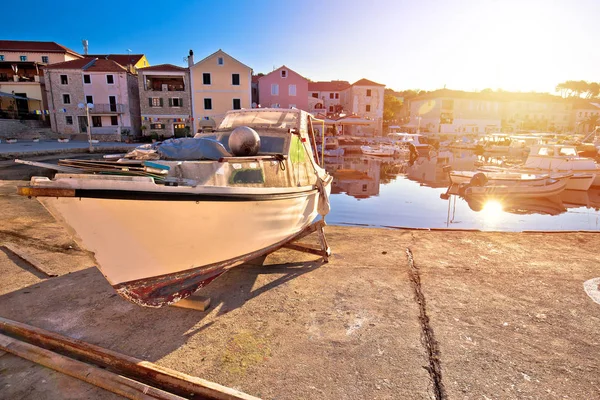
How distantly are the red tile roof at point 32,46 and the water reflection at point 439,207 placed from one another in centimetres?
4899

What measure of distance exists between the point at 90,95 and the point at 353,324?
156ft

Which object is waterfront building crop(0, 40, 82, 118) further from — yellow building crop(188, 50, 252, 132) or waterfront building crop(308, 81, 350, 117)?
waterfront building crop(308, 81, 350, 117)

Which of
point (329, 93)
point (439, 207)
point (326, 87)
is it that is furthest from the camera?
point (326, 87)

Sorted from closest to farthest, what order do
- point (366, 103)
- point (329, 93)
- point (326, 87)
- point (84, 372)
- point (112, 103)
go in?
point (84, 372), point (112, 103), point (366, 103), point (329, 93), point (326, 87)

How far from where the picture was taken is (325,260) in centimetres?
598

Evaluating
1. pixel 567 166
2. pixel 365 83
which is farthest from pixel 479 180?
pixel 365 83

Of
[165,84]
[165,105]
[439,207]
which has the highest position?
[165,84]

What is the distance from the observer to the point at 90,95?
4056 cm

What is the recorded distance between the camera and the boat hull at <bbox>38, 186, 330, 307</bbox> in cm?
330

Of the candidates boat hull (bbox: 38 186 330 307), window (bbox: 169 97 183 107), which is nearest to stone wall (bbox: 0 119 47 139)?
window (bbox: 169 97 183 107)

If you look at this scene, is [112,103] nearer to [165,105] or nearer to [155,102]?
[155,102]

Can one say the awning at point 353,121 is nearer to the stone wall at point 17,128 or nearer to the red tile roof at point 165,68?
the red tile roof at point 165,68

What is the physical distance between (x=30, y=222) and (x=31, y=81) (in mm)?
51024

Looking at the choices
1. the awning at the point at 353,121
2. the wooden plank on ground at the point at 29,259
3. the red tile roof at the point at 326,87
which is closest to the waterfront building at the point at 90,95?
the awning at the point at 353,121
